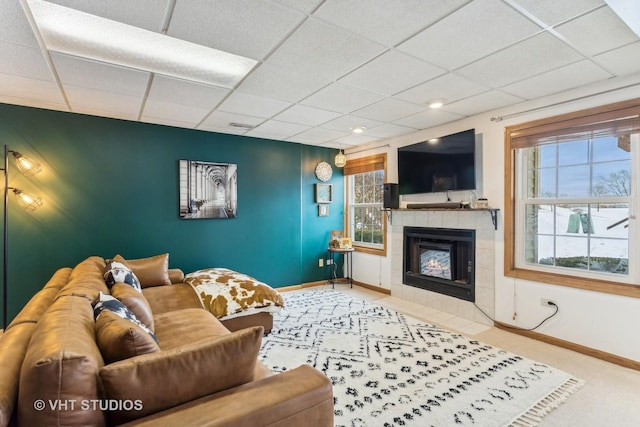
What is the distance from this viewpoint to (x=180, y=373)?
120 cm

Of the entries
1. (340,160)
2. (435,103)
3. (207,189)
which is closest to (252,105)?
(207,189)

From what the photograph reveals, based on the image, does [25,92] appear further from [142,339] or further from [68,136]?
[142,339]

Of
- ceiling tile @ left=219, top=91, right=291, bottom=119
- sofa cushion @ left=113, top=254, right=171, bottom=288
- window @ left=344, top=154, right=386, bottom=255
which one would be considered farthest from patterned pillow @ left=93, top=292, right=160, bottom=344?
window @ left=344, top=154, right=386, bottom=255

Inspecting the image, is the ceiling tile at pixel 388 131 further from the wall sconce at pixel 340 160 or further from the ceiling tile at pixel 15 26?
the ceiling tile at pixel 15 26

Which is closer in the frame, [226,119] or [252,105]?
[252,105]

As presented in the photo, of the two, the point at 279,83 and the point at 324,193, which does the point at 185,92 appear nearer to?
the point at 279,83

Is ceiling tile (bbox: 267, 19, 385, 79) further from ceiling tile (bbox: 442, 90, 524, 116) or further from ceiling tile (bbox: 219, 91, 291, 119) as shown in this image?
ceiling tile (bbox: 442, 90, 524, 116)

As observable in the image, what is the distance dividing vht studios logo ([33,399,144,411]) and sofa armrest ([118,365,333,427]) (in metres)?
0.06

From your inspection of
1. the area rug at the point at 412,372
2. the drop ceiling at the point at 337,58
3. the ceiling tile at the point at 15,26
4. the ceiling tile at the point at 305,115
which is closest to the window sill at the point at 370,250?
the area rug at the point at 412,372

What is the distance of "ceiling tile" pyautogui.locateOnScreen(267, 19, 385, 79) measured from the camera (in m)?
2.06

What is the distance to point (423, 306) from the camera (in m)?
4.46

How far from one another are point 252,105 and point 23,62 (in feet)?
6.03

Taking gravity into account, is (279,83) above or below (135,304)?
above

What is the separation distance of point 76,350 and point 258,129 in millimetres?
3836
